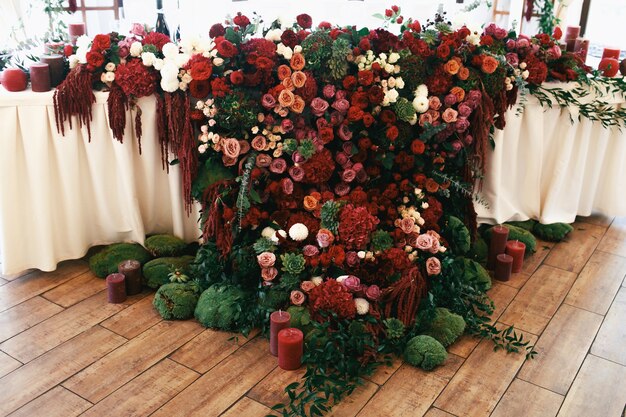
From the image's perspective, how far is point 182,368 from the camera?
2.49m

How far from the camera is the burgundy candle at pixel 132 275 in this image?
2.94m

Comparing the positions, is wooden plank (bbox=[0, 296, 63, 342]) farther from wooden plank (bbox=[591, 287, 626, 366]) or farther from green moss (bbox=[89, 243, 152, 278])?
wooden plank (bbox=[591, 287, 626, 366])

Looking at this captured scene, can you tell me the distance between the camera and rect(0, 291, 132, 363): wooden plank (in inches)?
101

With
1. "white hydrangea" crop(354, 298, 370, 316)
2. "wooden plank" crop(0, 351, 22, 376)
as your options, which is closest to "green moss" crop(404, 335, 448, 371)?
"white hydrangea" crop(354, 298, 370, 316)

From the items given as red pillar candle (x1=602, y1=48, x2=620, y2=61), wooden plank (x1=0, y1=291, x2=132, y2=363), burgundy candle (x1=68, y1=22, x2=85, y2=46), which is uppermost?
burgundy candle (x1=68, y1=22, x2=85, y2=46)

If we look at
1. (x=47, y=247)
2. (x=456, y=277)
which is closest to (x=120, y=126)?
(x=47, y=247)

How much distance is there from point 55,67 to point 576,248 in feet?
8.76

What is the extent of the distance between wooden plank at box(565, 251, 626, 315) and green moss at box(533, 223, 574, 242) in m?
0.19

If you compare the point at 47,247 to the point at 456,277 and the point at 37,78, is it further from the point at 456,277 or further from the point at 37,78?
the point at 456,277

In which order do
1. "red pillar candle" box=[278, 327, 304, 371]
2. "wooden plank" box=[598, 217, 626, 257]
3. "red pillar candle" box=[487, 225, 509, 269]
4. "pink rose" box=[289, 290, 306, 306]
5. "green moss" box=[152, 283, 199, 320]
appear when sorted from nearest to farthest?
"red pillar candle" box=[278, 327, 304, 371], "pink rose" box=[289, 290, 306, 306], "green moss" box=[152, 283, 199, 320], "red pillar candle" box=[487, 225, 509, 269], "wooden plank" box=[598, 217, 626, 257]

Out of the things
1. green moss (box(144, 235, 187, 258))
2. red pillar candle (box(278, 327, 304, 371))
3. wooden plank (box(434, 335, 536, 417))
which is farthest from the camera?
green moss (box(144, 235, 187, 258))

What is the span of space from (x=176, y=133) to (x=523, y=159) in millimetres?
1760

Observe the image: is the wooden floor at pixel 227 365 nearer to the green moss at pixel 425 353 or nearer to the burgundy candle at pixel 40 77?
the green moss at pixel 425 353

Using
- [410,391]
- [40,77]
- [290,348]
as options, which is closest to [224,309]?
[290,348]
